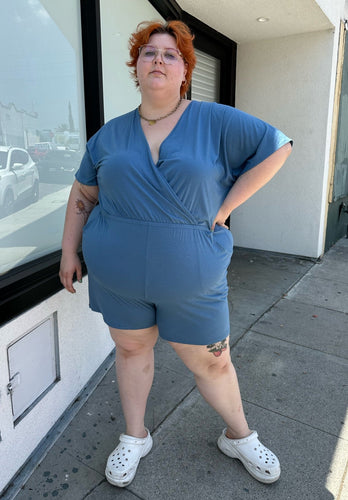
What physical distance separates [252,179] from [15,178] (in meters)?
1.21

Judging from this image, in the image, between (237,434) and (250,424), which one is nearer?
(237,434)

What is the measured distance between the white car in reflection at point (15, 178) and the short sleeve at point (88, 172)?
438mm

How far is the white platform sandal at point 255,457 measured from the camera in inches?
76.3

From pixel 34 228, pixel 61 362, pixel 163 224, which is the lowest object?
pixel 61 362

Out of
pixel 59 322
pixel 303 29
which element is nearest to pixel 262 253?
pixel 303 29

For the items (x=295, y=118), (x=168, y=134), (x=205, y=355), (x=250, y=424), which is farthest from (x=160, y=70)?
(x=295, y=118)

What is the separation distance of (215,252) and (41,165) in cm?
123

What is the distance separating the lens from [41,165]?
2.33 m

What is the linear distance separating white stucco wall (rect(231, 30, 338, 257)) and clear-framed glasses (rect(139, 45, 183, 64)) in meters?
4.12

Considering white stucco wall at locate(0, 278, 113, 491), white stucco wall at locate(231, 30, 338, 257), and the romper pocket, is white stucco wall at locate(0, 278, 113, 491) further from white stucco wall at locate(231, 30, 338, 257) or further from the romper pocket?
white stucco wall at locate(231, 30, 338, 257)

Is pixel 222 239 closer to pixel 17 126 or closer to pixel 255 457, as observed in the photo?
pixel 255 457

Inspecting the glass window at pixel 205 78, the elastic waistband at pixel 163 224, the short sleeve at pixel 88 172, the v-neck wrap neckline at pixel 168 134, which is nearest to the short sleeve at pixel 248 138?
the v-neck wrap neckline at pixel 168 134

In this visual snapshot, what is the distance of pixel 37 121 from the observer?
2234 millimetres

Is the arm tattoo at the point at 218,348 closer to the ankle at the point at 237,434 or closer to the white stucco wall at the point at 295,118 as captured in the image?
the ankle at the point at 237,434
